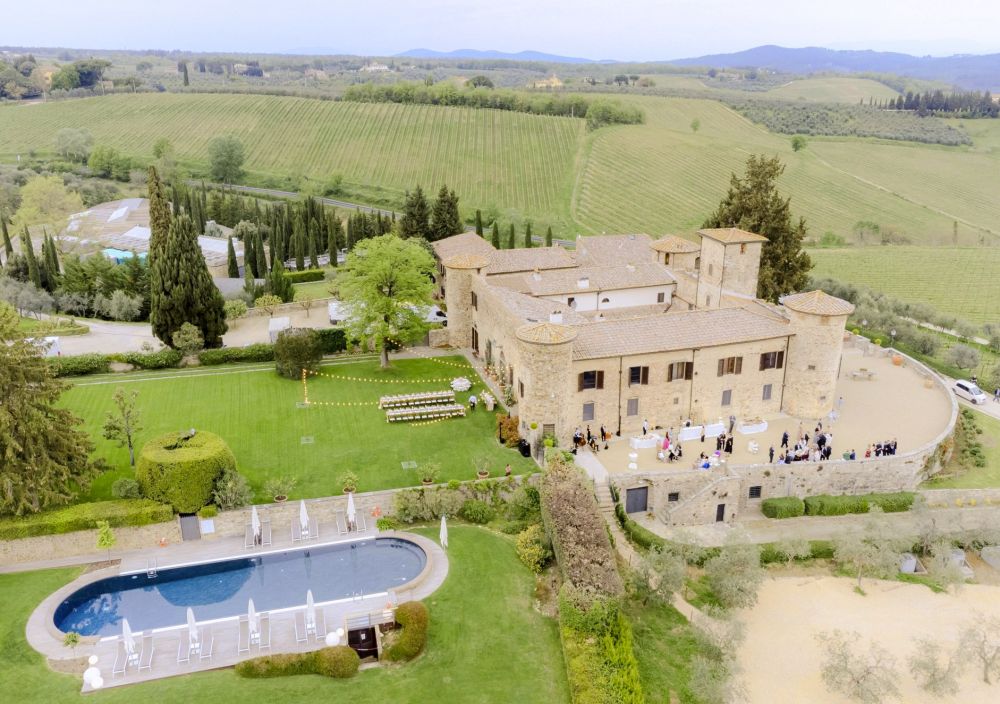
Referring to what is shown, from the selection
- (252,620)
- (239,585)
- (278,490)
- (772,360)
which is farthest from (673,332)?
(252,620)

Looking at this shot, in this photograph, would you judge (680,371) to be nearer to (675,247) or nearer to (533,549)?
(533,549)

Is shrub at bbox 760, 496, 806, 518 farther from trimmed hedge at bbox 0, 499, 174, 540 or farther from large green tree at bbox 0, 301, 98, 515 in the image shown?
large green tree at bbox 0, 301, 98, 515

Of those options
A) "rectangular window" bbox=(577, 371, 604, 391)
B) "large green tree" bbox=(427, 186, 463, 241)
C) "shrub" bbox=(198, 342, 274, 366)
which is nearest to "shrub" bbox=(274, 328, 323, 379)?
"shrub" bbox=(198, 342, 274, 366)

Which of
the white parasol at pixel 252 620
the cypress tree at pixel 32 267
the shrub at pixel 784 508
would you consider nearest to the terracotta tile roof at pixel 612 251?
the shrub at pixel 784 508

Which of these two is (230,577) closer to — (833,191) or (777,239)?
(777,239)

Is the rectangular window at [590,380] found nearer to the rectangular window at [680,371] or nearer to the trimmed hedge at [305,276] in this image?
the rectangular window at [680,371]

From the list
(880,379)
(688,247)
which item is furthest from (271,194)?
(880,379)
